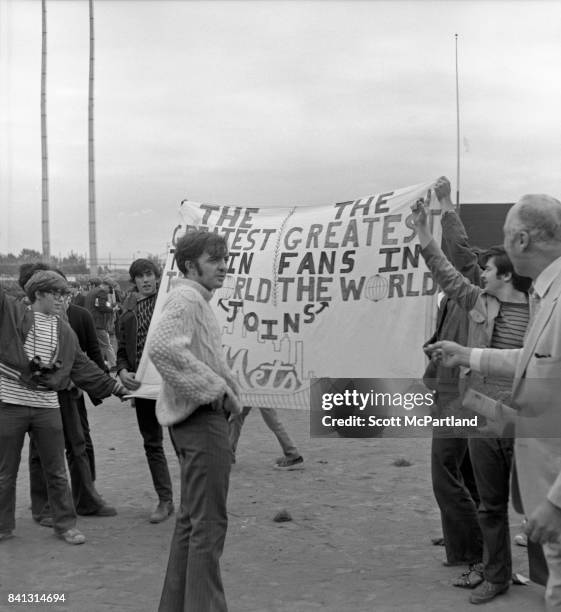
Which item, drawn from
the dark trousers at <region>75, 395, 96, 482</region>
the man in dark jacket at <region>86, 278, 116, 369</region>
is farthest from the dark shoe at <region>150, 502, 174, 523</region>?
the man in dark jacket at <region>86, 278, 116, 369</region>

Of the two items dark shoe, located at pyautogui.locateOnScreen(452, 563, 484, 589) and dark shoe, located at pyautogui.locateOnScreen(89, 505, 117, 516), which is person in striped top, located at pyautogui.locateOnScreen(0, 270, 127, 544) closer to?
dark shoe, located at pyautogui.locateOnScreen(89, 505, 117, 516)

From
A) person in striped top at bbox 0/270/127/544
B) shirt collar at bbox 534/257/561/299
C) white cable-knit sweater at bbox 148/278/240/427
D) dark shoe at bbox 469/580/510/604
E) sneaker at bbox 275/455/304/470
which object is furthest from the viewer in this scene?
sneaker at bbox 275/455/304/470

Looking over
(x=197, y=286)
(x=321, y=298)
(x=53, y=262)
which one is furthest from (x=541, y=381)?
(x=53, y=262)

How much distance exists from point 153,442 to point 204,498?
2.62 metres

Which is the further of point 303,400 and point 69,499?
point 303,400

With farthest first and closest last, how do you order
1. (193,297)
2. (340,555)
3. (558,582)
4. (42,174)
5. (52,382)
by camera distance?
1. (42,174)
2. (52,382)
3. (340,555)
4. (193,297)
5. (558,582)

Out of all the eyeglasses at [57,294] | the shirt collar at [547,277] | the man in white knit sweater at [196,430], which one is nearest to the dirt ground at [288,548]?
the man in white knit sweater at [196,430]

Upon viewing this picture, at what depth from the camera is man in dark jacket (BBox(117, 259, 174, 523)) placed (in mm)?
6742

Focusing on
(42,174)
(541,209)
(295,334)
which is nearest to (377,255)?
(295,334)

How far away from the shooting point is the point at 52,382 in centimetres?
614

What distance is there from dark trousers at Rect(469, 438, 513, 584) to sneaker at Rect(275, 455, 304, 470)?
3.50 m

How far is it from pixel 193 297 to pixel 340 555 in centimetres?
237

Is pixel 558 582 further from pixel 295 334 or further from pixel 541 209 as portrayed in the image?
pixel 295 334

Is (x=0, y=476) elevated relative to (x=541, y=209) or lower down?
lower down
